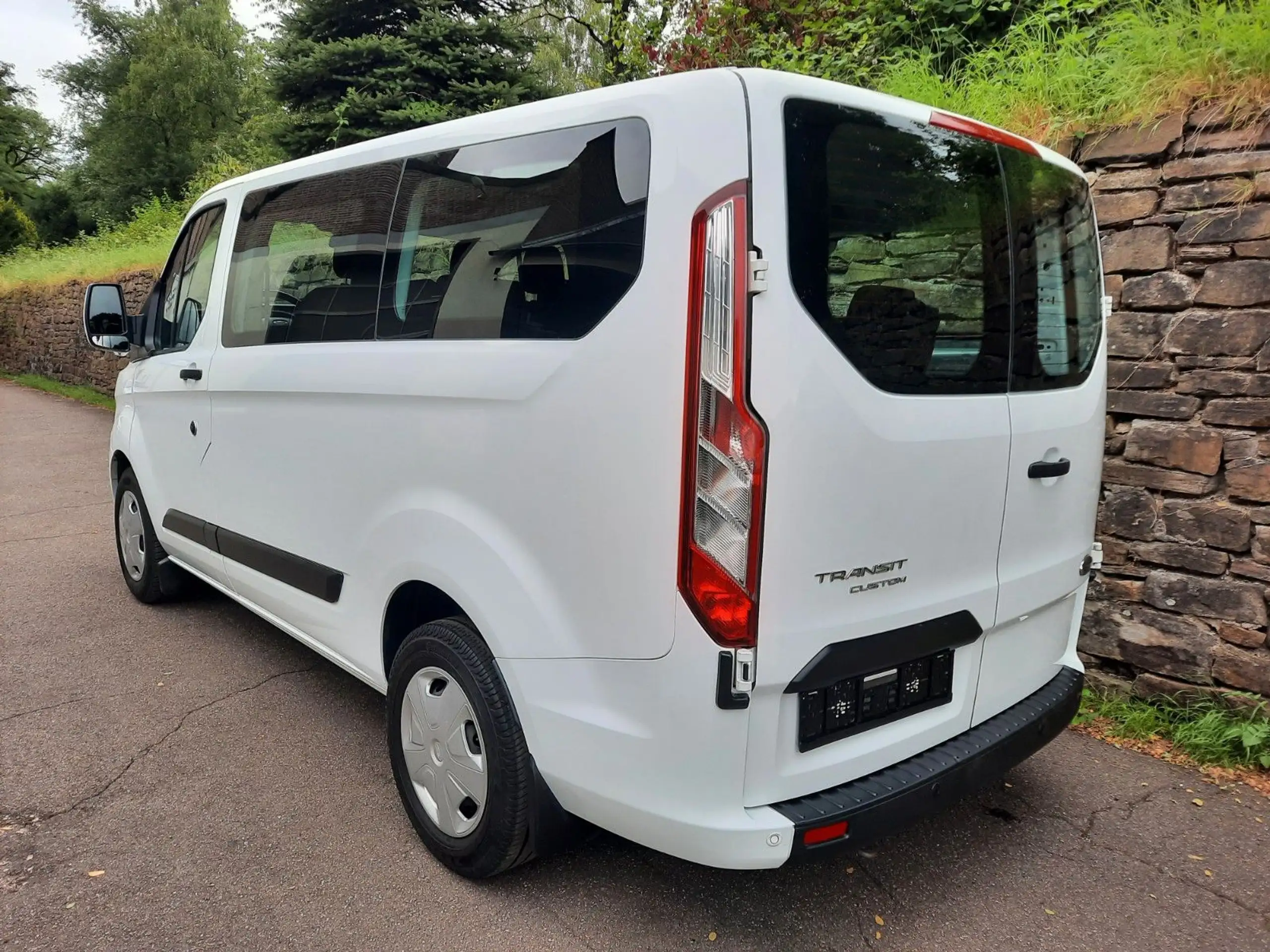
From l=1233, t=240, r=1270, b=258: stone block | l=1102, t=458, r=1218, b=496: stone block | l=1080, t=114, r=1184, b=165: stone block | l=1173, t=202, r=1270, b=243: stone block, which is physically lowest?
l=1102, t=458, r=1218, b=496: stone block

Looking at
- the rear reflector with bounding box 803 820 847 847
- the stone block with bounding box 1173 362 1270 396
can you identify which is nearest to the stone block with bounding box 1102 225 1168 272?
the stone block with bounding box 1173 362 1270 396

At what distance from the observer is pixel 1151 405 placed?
3.52m

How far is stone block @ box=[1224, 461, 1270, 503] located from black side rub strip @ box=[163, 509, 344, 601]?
127 inches

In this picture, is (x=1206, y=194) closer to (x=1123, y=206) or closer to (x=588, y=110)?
(x=1123, y=206)

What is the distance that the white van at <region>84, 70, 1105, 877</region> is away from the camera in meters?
1.86

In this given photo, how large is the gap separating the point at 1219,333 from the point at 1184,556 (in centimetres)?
85

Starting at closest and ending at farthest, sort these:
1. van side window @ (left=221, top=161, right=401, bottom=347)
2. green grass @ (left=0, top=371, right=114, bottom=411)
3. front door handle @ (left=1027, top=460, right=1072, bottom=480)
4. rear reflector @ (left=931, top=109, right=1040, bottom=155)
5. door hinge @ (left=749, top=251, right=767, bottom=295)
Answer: door hinge @ (left=749, top=251, right=767, bottom=295)
rear reflector @ (left=931, top=109, right=1040, bottom=155)
front door handle @ (left=1027, top=460, right=1072, bottom=480)
van side window @ (left=221, top=161, right=401, bottom=347)
green grass @ (left=0, top=371, right=114, bottom=411)

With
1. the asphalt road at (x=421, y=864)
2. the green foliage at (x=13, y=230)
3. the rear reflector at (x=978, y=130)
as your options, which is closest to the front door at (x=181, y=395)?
the asphalt road at (x=421, y=864)

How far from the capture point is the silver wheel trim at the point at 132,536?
4.81m

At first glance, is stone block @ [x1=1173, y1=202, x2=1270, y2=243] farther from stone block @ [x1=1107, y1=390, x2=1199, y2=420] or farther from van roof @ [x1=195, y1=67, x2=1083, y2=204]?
van roof @ [x1=195, y1=67, x2=1083, y2=204]

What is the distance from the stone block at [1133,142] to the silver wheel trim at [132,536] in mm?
4870

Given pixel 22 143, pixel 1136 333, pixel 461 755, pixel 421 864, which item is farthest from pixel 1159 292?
pixel 22 143

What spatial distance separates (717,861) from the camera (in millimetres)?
1925

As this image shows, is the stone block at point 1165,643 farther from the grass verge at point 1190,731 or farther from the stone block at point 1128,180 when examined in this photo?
the stone block at point 1128,180
